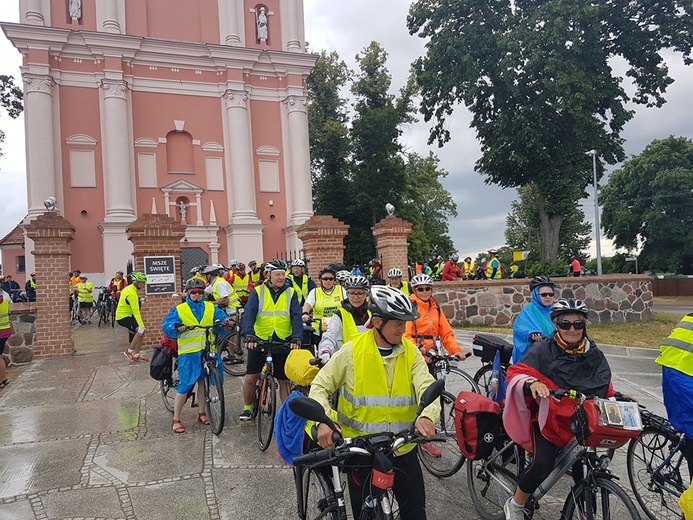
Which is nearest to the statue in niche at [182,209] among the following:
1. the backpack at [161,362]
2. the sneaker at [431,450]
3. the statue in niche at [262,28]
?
the statue in niche at [262,28]

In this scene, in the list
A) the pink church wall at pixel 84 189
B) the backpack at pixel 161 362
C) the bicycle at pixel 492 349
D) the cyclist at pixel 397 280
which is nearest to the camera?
the bicycle at pixel 492 349

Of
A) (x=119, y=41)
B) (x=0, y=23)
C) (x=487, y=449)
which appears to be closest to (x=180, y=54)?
(x=119, y=41)

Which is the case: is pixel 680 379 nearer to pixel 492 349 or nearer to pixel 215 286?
pixel 492 349

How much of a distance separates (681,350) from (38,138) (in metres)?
26.9

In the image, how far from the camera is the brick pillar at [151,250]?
11320 mm

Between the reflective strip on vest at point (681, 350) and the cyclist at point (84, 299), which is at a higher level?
the cyclist at point (84, 299)

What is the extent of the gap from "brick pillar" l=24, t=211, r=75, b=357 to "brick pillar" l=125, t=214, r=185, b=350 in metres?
1.50

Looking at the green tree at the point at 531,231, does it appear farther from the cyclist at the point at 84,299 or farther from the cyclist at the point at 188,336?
the cyclist at the point at 188,336

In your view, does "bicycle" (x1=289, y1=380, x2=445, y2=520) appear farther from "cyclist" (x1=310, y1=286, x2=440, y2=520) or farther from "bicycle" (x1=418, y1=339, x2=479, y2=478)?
"bicycle" (x1=418, y1=339, x2=479, y2=478)

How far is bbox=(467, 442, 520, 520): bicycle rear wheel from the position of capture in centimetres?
385

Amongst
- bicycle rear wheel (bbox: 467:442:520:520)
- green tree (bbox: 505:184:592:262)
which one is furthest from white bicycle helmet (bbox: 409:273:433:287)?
green tree (bbox: 505:184:592:262)

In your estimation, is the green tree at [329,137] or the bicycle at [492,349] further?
the green tree at [329,137]

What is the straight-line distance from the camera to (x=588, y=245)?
2222 inches

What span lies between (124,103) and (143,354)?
61.8ft
